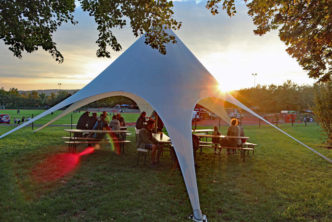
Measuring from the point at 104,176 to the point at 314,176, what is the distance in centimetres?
511

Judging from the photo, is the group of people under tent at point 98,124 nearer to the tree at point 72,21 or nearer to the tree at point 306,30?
the tree at point 72,21

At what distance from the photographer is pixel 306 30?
24.7ft

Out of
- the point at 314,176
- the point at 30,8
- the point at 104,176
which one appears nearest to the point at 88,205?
the point at 104,176

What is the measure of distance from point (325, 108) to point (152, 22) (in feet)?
20.0

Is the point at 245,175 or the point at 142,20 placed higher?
the point at 142,20

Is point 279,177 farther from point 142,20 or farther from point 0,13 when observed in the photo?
point 0,13

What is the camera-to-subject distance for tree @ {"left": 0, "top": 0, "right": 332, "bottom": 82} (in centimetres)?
478

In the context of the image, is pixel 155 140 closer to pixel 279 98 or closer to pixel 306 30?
pixel 306 30

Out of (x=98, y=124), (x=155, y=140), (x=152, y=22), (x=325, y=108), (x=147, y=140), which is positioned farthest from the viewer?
(x=98, y=124)

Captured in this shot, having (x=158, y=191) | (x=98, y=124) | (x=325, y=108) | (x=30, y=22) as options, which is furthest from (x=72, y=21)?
(x=325, y=108)

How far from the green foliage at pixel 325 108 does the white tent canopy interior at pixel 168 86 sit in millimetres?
A: 2761

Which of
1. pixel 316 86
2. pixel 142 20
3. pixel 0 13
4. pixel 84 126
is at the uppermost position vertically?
pixel 0 13

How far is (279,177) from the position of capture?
232 inches

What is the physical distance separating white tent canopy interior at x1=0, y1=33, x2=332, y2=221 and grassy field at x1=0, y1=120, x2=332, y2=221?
814 millimetres
